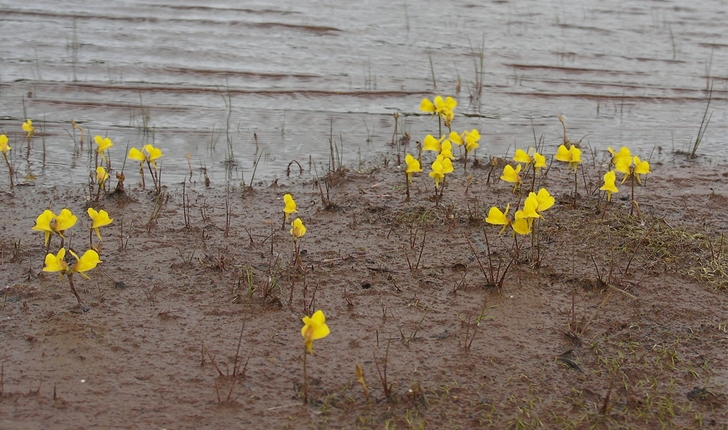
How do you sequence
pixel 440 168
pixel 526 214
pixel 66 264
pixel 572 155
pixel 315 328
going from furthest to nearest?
1. pixel 572 155
2. pixel 440 168
3. pixel 526 214
4. pixel 66 264
5. pixel 315 328

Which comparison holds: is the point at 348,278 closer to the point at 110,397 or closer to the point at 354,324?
the point at 354,324

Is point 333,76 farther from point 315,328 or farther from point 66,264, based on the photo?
point 315,328

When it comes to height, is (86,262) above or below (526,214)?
below

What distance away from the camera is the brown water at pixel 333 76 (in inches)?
235

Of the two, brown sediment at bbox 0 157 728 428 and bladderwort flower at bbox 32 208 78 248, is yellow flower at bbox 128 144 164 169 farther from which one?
bladderwort flower at bbox 32 208 78 248

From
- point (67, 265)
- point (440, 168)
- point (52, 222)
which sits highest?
point (440, 168)

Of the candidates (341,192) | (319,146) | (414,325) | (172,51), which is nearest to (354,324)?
(414,325)

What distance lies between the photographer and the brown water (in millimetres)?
5977

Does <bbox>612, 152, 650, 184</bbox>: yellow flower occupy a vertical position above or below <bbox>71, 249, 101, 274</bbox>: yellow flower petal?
above

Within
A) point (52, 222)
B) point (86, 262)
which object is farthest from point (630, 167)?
point (52, 222)

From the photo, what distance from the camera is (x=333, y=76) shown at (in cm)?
750

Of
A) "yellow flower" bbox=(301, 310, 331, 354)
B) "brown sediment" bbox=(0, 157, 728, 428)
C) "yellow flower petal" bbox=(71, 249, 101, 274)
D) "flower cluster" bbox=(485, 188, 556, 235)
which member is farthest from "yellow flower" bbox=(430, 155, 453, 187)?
"yellow flower petal" bbox=(71, 249, 101, 274)

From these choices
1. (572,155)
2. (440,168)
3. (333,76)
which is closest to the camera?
(440,168)

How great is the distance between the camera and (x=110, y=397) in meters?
2.71
